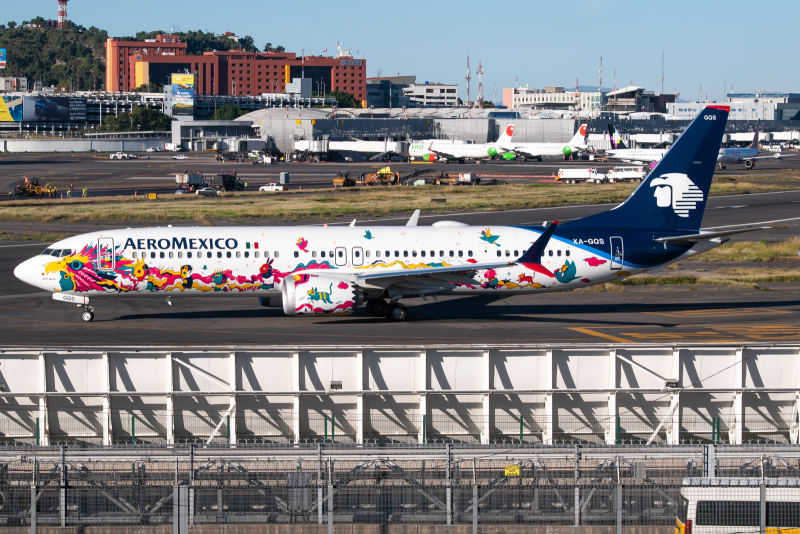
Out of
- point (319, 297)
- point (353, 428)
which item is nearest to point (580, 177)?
point (319, 297)

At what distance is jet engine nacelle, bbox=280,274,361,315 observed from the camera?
127 feet

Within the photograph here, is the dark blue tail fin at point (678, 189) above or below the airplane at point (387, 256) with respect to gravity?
above

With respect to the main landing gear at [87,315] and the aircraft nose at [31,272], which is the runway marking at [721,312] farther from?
the aircraft nose at [31,272]

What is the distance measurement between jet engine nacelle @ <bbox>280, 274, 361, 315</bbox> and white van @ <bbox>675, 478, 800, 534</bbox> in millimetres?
25150

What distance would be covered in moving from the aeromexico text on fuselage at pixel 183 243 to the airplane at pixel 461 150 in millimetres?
150521

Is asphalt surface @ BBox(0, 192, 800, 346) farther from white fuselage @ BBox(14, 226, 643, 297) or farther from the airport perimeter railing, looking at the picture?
the airport perimeter railing

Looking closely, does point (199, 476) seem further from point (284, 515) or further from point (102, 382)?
point (102, 382)

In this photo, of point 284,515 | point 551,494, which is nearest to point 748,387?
point 551,494

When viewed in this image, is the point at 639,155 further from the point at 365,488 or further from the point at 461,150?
the point at 365,488

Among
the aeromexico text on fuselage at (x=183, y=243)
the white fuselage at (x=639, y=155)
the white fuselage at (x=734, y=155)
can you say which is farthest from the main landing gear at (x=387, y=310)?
the white fuselage at (x=734, y=155)

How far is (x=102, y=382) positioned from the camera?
2411cm

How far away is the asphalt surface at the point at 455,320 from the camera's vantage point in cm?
3694

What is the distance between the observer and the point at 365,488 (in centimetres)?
1744

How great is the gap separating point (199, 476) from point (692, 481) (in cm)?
1001
